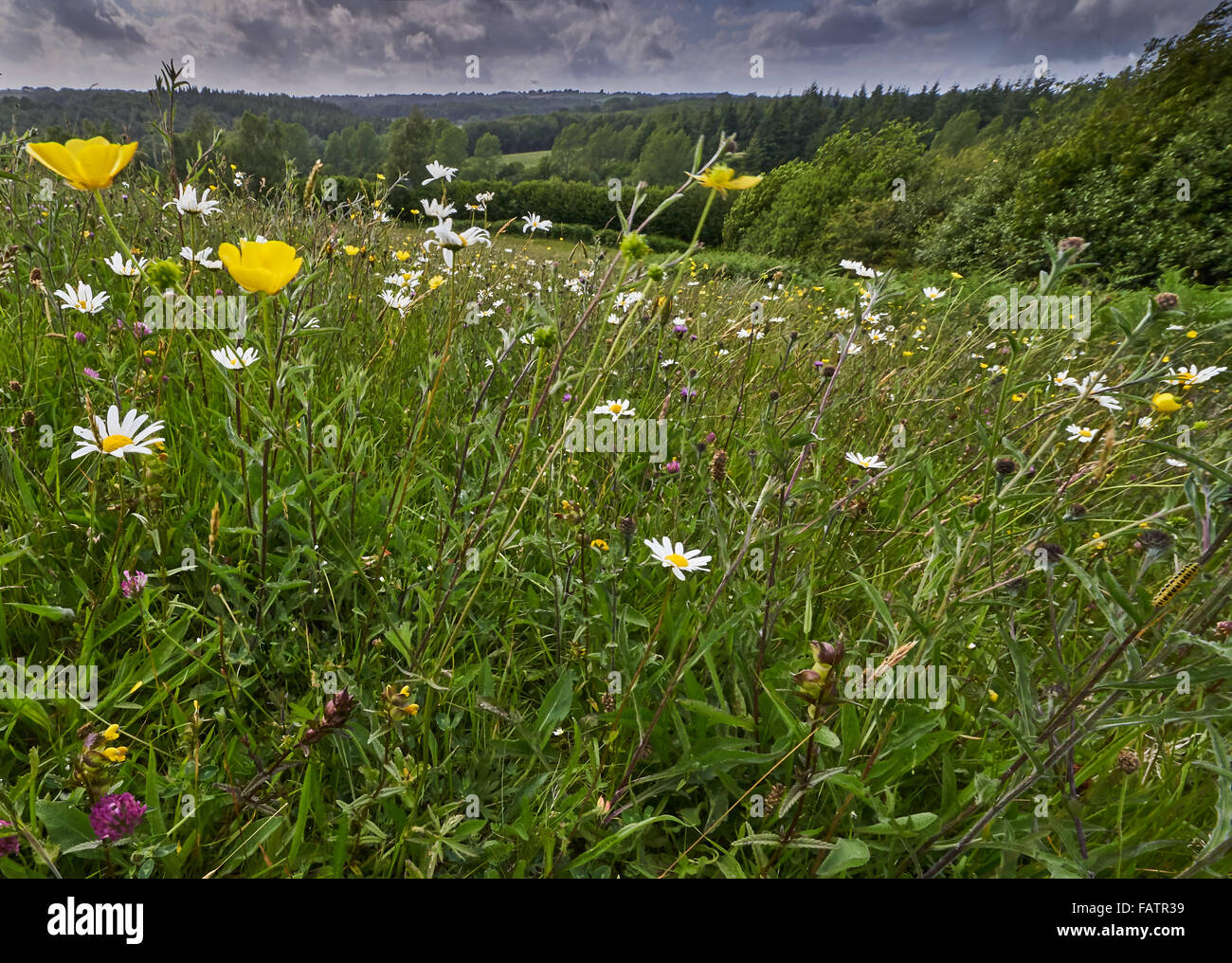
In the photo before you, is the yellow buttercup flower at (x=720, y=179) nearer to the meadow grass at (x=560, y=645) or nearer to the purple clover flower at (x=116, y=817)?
the meadow grass at (x=560, y=645)

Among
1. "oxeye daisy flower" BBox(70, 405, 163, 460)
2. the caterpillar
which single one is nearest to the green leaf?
Answer: the caterpillar

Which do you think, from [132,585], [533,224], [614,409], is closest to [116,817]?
[132,585]

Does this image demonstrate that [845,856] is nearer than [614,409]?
Yes

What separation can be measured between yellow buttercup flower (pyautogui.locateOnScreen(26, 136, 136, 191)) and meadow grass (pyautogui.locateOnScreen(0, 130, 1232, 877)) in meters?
0.14

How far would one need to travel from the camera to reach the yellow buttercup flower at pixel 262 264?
77 cm

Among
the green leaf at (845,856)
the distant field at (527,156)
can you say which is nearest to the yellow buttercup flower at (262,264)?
the green leaf at (845,856)

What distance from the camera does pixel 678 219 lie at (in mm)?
25844

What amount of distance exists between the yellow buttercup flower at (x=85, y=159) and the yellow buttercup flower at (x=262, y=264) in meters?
0.20

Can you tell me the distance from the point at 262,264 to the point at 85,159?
0.96 feet

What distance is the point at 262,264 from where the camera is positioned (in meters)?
0.79

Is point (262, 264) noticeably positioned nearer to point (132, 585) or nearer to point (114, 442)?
point (114, 442)

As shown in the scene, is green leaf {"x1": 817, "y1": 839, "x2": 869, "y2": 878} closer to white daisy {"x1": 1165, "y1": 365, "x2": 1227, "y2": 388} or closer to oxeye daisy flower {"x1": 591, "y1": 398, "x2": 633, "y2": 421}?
oxeye daisy flower {"x1": 591, "y1": 398, "x2": 633, "y2": 421}
